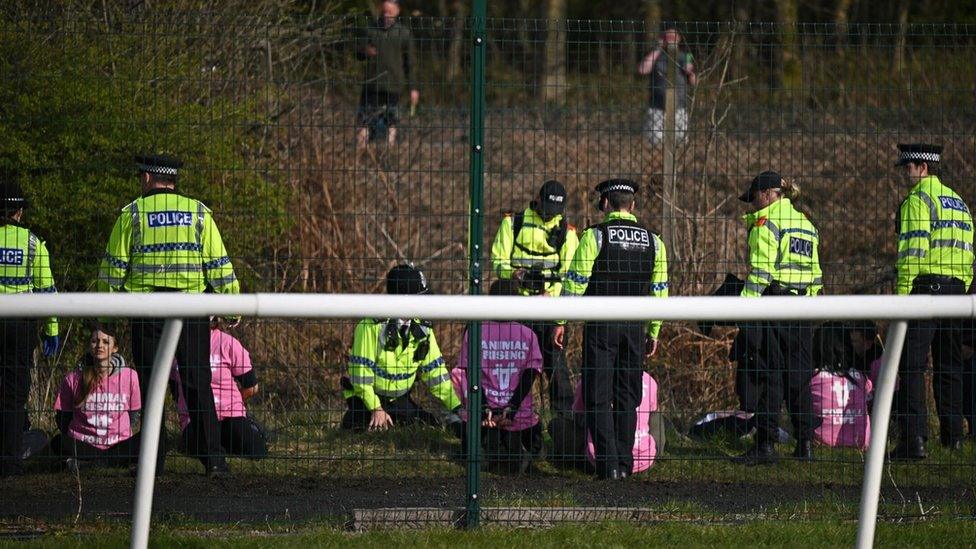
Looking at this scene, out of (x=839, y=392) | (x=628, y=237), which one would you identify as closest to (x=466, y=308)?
(x=628, y=237)

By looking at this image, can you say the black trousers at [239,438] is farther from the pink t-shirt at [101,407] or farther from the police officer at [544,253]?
the police officer at [544,253]

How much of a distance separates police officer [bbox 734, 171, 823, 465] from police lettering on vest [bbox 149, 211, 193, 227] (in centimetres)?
328

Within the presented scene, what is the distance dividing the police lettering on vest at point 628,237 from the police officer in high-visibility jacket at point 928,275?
4.93 ft

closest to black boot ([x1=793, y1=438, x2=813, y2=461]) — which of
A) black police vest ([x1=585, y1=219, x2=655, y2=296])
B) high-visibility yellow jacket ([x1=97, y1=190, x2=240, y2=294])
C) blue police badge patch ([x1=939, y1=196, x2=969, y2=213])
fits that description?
black police vest ([x1=585, y1=219, x2=655, y2=296])

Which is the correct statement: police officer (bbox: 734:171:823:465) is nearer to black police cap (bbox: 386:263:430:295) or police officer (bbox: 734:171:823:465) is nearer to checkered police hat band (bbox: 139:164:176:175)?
black police cap (bbox: 386:263:430:295)

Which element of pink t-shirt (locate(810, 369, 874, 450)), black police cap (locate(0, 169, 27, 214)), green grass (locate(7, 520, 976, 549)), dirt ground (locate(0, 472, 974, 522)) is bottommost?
green grass (locate(7, 520, 976, 549))

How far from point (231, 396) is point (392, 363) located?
41.7 inches

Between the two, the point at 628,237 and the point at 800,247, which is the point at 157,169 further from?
the point at 800,247

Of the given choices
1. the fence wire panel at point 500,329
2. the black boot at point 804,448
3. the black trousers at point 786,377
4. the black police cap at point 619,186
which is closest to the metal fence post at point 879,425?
the fence wire panel at point 500,329

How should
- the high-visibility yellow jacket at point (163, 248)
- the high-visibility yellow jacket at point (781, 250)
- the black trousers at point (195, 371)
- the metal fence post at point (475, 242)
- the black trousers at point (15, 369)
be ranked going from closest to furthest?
the metal fence post at point (475, 242) < the black trousers at point (15, 369) < the black trousers at point (195, 371) < the high-visibility yellow jacket at point (163, 248) < the high-visibility yellow jacket at point (781, 250)

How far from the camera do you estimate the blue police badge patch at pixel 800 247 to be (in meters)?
7.84

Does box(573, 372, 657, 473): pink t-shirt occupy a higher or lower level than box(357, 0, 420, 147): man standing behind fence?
lower

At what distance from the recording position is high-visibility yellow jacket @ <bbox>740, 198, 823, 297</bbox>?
7766 millimetres

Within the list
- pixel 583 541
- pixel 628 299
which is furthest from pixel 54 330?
pixel 628 299
